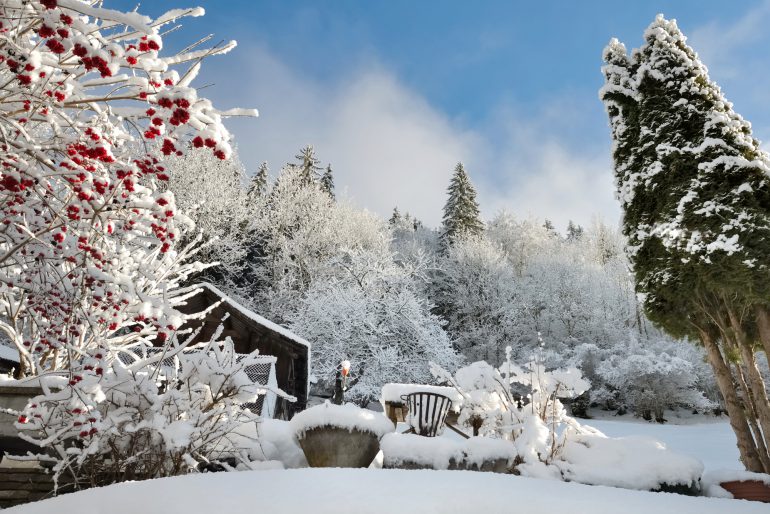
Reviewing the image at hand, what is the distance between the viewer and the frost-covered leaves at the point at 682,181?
23.1ft

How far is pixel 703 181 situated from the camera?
24.5 ft

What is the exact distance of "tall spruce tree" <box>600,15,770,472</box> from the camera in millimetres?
6969

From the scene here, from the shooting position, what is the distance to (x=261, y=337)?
43.0ft

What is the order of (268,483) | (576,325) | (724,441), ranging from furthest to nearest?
(576,325) < (724,441) < (268,483)

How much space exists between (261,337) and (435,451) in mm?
9365

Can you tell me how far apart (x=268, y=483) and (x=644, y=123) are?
8.74 metres

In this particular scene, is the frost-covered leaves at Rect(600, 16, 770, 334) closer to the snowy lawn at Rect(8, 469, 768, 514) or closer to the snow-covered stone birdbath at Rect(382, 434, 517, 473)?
the snow-covered stone birdbath at Rect(382, 434, 517, 473)

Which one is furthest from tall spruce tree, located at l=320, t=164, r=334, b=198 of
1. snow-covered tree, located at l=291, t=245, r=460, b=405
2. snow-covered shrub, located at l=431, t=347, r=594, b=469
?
snow-covered shrub, located at l=431, t=347, r=594, b=469

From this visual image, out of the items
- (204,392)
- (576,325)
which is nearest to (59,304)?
(204,392)

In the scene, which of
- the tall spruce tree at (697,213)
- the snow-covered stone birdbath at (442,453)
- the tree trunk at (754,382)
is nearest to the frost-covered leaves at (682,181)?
the tall spruce tree at (697,213)

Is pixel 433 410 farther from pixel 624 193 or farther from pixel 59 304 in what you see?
pixel 624 193

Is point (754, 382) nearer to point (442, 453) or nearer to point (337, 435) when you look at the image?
point (442, 453)

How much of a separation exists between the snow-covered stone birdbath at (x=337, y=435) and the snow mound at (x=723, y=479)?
382 cm

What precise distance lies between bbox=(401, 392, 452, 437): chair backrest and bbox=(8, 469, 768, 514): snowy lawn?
2.97 meters
